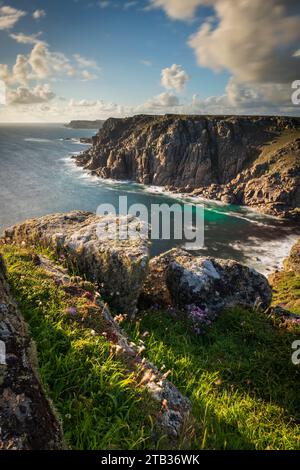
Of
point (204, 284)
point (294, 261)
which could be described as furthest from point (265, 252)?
point (204, 284)

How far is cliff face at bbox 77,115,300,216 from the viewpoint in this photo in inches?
4316

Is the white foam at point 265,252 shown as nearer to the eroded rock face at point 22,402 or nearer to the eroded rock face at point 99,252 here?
the eroded rock face at point 99,252

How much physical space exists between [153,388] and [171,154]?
433 ft

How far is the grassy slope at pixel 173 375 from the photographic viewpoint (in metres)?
3.61

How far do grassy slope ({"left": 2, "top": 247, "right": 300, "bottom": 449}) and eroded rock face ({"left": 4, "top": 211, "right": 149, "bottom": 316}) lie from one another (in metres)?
0.97

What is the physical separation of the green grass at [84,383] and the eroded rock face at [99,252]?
236 centimetres

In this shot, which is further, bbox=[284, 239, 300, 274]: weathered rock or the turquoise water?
→ the turquoise water

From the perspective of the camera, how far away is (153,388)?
419cm

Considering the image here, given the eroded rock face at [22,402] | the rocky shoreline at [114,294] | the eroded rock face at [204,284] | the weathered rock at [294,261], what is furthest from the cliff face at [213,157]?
the eroded rock face at [22,402]

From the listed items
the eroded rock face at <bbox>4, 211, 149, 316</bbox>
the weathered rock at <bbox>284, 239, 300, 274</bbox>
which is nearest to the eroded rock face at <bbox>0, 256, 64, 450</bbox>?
the eroded rock face at <bbox>4, 211, 149, 316</bbox>

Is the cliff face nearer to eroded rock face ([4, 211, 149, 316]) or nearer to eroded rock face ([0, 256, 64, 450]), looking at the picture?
eroded rock face ([4, 211, 149, 316])

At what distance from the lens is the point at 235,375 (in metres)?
6.24

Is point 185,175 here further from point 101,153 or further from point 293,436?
point 293,436
